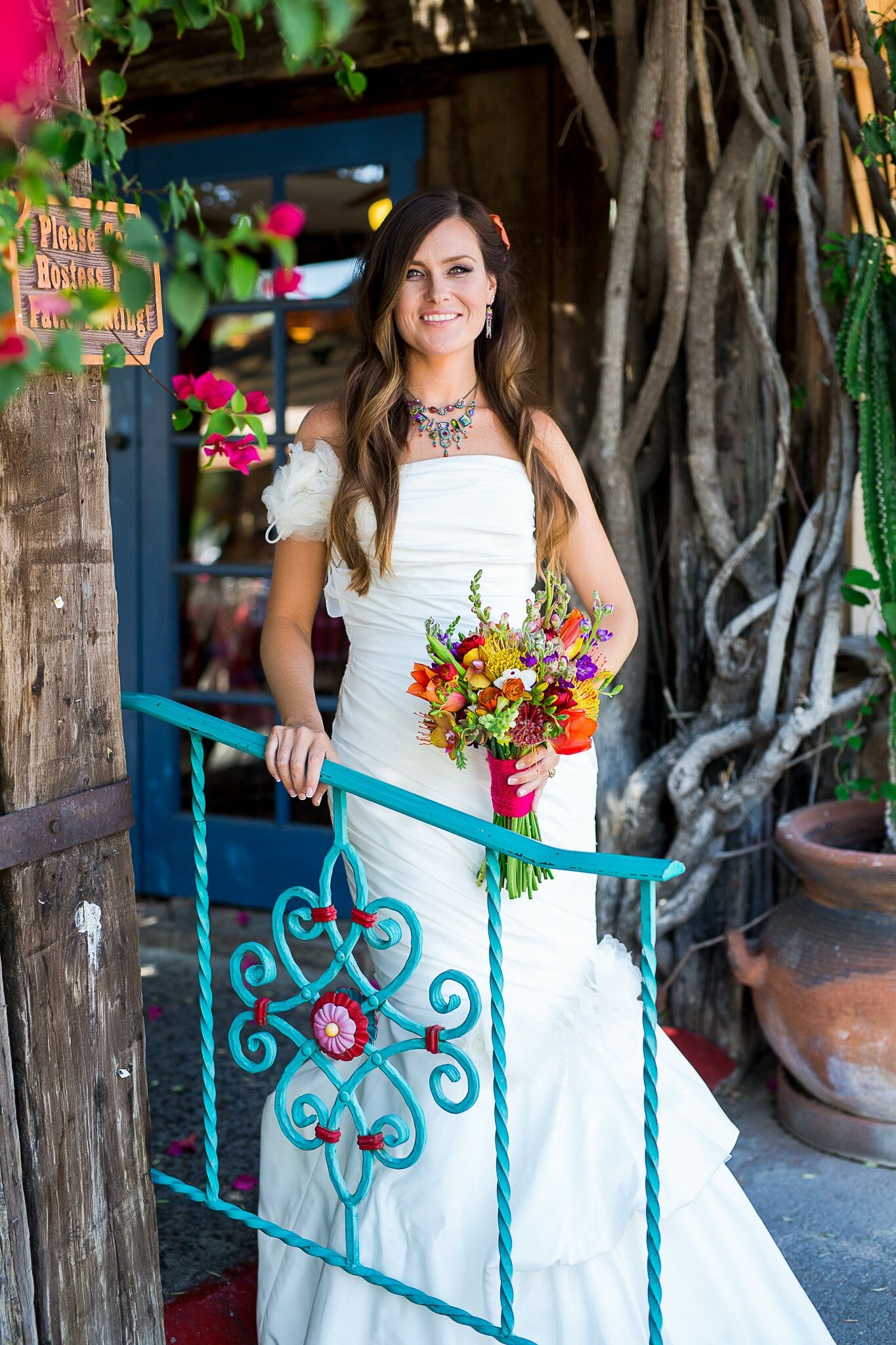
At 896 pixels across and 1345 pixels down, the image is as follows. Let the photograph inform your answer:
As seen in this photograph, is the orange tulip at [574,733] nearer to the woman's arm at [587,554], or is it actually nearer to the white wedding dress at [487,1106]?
the white wedding dress at [487,1106]

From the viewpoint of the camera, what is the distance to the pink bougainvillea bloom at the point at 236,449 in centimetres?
198

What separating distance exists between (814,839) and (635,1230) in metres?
1.37

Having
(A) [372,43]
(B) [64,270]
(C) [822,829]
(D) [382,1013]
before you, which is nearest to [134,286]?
(B) [64,270]

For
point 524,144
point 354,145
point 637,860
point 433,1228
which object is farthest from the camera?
point 354,145

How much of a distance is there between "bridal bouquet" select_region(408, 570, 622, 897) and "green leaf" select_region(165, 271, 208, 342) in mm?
903

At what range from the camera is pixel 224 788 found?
5223 mm

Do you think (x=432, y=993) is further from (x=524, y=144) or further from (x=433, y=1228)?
(x=524, y=144)

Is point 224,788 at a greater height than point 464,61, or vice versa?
point 464,61

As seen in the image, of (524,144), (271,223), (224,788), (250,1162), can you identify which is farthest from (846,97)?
(224,788)

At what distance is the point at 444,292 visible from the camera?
2266 mm

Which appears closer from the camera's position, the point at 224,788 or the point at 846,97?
the point at 846,97

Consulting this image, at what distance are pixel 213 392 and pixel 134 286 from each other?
3.28 ft

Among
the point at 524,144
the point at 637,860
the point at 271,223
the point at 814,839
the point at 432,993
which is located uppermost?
the point at 524,144

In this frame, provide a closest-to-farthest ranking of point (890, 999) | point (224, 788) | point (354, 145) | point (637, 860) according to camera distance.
A: point (637, 860) < point (890, 999) < point (354, 145) < point (224, 788)
